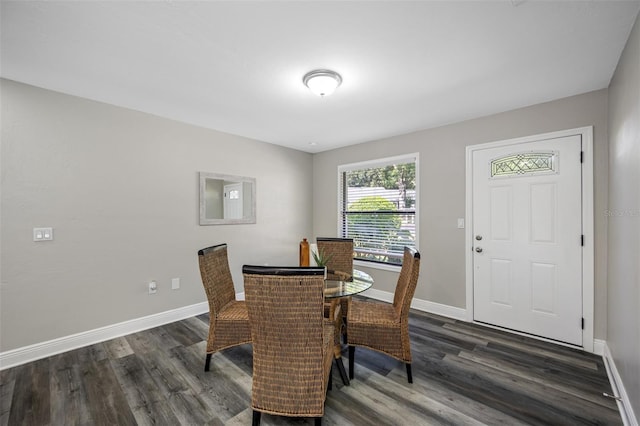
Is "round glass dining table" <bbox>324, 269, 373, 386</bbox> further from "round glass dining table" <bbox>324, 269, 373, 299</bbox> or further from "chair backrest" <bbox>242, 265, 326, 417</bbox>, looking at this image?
"chair backrest" <bbox>242, 265, 326, 417</bbox>

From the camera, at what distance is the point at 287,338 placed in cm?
153

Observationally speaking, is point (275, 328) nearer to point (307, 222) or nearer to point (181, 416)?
point (181, 416)

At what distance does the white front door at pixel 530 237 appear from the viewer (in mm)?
2631

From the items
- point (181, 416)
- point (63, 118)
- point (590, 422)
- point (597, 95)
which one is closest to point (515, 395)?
point (590, 422)

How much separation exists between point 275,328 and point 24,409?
6.17 feet

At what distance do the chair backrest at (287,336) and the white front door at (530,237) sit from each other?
8.07ft

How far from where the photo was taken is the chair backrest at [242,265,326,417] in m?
1.45

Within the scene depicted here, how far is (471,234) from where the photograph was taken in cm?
323

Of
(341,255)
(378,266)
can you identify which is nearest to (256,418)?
(341,255)

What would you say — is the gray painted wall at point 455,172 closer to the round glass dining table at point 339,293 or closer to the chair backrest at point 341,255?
the chair backrest at point 341,255

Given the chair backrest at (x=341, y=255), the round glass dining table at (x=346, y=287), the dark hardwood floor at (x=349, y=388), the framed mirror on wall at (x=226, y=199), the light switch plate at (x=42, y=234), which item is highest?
the framed mirror on wall at (x=226, y=199)

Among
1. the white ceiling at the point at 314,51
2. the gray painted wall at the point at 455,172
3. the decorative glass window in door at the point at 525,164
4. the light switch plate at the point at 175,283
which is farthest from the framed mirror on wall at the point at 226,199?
the decorative glass window in door at the point at 525,164

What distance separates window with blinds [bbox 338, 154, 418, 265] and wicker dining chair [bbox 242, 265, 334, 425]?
2.64 meters

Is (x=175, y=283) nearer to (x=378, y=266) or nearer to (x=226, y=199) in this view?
(x=226, y=199)
